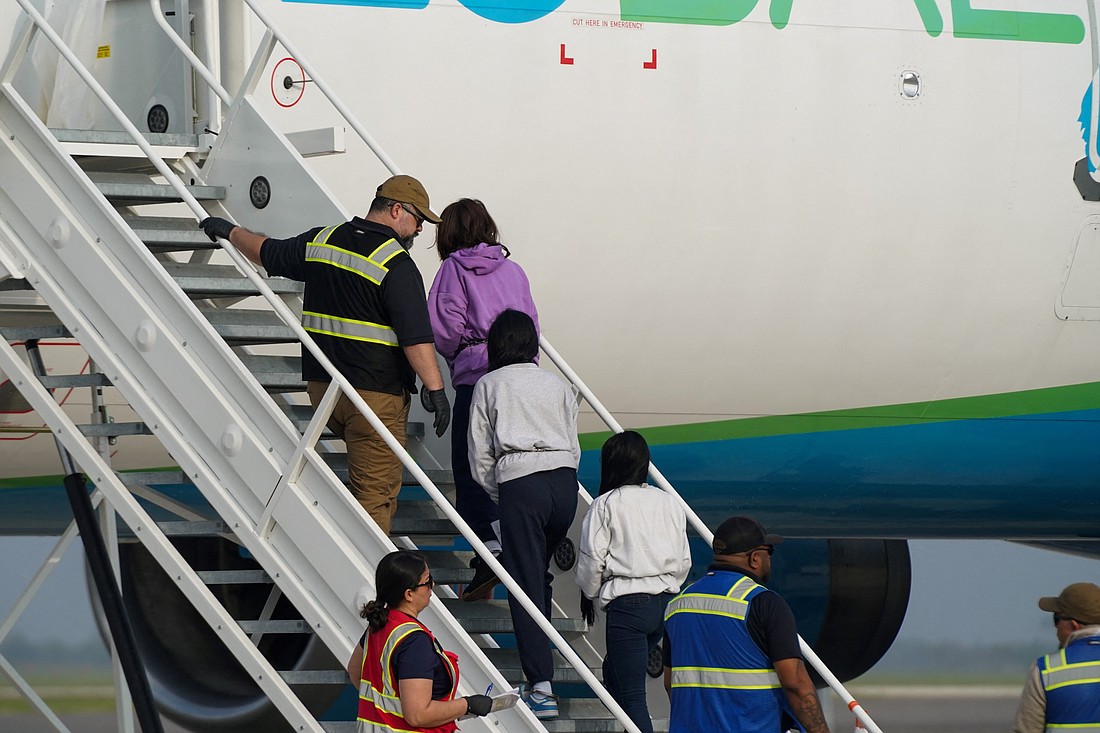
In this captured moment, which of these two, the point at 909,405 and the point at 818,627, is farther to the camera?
the point at 818,627

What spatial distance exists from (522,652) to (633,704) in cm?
40

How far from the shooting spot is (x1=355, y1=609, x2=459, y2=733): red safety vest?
4086 mm

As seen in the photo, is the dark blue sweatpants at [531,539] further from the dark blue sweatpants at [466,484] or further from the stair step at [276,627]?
the stair step at [276,627]

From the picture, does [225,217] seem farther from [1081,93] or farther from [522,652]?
[1081,93]

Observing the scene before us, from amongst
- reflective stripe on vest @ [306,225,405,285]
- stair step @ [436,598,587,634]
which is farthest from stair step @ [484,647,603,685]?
reflective stripe on vest @ [306,225,405,285]

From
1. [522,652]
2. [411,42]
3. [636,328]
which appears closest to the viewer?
[522,652]

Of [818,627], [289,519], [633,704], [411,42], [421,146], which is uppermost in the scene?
[411,42]

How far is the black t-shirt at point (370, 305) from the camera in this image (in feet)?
15.9

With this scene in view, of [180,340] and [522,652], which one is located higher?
[180,340]

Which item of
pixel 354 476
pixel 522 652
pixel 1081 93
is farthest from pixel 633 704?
pixel 1081 93

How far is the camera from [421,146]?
651 cm

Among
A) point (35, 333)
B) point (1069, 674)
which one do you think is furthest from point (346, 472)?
point (1069, 674)

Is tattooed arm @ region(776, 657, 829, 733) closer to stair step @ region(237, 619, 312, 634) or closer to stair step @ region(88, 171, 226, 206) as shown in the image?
stair step @ region(237, 619, 312, 634)

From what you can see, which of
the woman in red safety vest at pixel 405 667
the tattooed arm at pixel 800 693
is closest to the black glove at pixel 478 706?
the woman in red safety vest at pixel 405 667
